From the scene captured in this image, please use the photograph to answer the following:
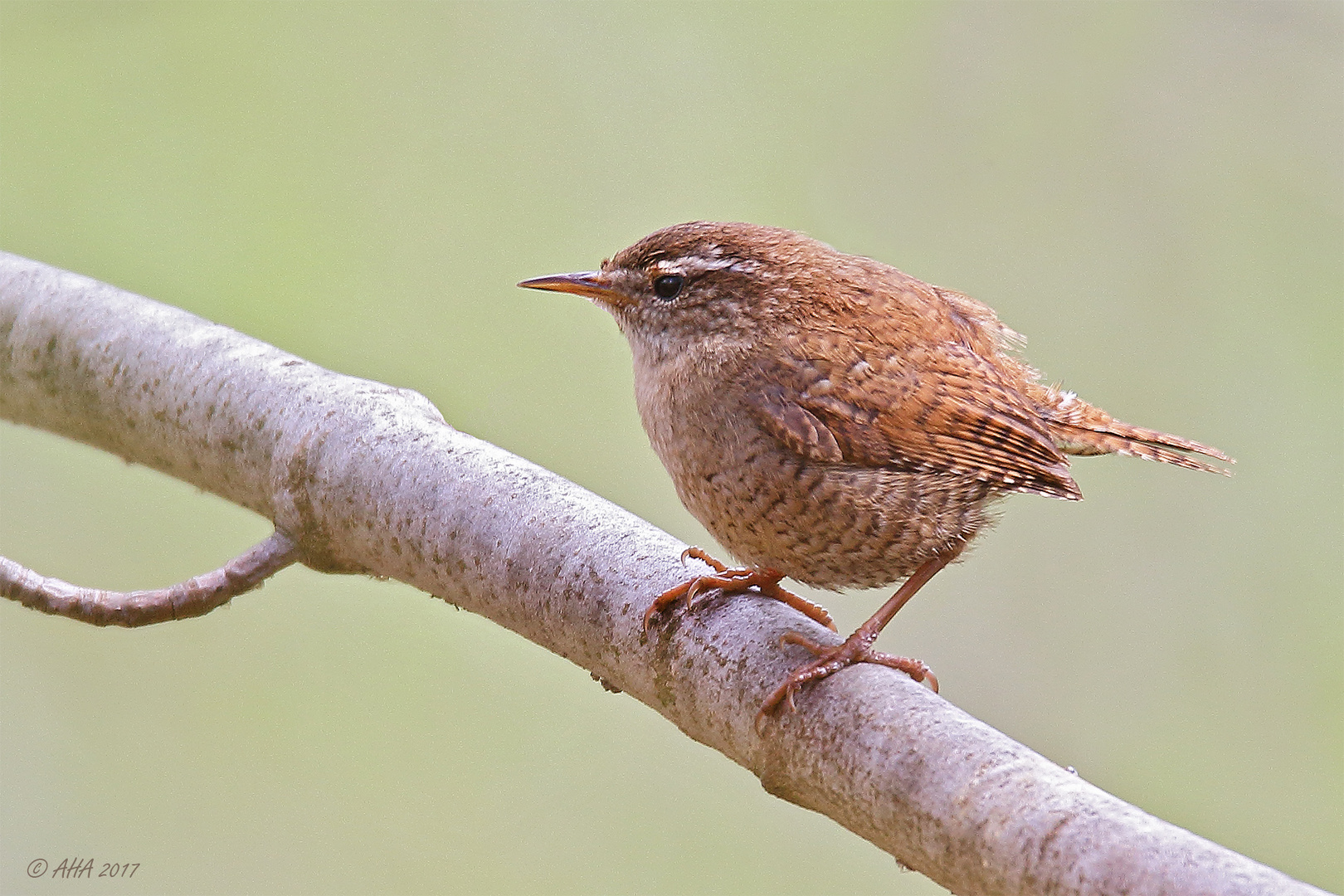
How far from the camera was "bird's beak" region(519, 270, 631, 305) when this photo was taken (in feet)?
8.52

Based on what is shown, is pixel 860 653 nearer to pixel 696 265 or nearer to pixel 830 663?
pixel 830 663

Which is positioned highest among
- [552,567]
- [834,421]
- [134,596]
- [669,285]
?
[669,285]

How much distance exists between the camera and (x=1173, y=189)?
410cm

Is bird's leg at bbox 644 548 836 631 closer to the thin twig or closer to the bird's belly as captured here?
the bird's belly

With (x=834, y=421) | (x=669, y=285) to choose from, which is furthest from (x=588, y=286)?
(x=834, y=421)

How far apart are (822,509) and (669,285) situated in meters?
0.62

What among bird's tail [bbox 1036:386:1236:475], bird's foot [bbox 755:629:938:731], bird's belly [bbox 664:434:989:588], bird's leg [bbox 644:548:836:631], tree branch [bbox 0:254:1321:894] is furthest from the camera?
bird's tail [bbox 1036:386:1236:475]

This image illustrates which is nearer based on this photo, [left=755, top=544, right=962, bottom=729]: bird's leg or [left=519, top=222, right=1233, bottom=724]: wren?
[left=755, top=544, right=962, bottom=729]: bird's leg

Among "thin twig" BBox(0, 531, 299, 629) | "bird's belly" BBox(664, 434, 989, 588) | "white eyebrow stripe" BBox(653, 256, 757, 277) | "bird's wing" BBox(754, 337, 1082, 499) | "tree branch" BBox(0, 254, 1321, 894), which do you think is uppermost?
"white eyebrow stripe" BBox(653, 256, 757, 277)

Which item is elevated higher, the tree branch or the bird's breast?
the bird's breast

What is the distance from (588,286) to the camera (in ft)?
8.64

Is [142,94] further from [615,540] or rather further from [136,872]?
[615,540]

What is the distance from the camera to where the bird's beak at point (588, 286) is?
2598 millimetres

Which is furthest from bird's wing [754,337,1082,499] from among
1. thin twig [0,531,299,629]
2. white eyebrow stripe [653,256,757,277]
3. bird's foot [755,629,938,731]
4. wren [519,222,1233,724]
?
thin twig [0,531,299,629]
